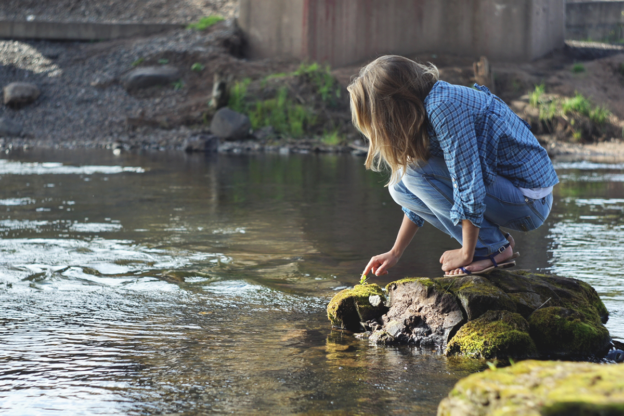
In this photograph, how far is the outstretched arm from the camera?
309 centimetres

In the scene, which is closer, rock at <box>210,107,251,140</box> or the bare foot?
the bare foot

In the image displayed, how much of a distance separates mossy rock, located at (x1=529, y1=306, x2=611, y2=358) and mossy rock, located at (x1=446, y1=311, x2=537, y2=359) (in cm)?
7

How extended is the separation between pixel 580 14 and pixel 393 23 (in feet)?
33.3

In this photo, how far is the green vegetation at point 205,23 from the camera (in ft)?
73.8

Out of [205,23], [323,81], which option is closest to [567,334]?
[323,81]

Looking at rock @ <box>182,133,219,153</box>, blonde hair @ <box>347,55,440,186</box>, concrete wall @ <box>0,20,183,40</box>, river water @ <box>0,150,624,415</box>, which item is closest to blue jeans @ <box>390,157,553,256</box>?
blonde hair @ <box>347,55,440,186</box>

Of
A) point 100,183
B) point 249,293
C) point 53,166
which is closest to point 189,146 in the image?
point 53,166

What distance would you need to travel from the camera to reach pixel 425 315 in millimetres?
2963

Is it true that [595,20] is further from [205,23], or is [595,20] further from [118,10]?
[118,10]

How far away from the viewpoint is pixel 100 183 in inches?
363

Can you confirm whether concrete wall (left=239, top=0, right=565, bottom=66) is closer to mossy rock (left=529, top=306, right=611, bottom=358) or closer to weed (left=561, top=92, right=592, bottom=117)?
weed (left=561, top=92, right=592, bottom=117)

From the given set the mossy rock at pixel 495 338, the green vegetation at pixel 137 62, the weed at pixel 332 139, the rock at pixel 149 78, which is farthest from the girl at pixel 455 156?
the green vegetation at pixel 137 62

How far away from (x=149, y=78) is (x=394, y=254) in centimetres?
1827

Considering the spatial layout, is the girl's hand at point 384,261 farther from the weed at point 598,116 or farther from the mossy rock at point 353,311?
the weed at point 598,116
